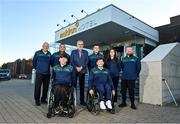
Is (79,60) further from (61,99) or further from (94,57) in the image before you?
(61,99)

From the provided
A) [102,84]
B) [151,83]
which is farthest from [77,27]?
[102,84]

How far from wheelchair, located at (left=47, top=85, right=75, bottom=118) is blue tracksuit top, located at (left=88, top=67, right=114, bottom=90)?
743 mm

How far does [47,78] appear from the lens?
772 centimetres

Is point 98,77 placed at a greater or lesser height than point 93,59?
lesser

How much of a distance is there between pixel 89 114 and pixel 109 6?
9.25 meters

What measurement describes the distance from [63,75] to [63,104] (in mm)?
706

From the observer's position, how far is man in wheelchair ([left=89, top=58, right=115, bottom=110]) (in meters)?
6.39

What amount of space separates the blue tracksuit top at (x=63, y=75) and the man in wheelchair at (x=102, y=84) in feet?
1.76

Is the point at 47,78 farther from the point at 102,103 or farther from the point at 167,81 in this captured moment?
the point at 167,81

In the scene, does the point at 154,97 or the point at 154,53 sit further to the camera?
the point at 154,53

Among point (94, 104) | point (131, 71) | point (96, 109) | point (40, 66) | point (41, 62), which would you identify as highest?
point (41, 62)

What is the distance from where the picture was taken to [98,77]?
21.8ft

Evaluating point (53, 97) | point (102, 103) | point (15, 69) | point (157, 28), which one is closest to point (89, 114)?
point (102, 103)

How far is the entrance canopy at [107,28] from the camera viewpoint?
47.6ft
